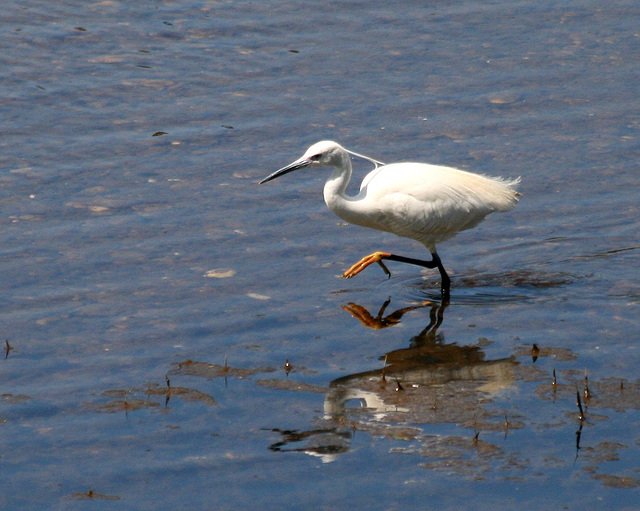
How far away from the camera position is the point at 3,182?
32.8 feet

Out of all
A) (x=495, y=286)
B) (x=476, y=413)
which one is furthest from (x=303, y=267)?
(x=476, y=413)

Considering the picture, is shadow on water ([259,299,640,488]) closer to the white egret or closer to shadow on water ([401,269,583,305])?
shadow on water ([401,269,583,305])

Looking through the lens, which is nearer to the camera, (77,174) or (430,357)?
(430,357)

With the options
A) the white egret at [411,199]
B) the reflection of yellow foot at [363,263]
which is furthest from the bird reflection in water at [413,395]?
the white egret at [411,199]

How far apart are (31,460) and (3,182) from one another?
4941 millimetres

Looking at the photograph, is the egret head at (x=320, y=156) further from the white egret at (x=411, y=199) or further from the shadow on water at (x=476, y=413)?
the shadow on water at (x=476, y=413)

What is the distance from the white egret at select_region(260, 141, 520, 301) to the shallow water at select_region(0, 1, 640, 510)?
0.46 meters

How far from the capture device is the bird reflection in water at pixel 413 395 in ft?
19.3

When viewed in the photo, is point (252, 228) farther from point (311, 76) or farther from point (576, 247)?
point (311, 76)

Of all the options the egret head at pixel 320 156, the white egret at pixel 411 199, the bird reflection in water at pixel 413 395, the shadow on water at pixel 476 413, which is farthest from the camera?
the white egret at pixel 411 199

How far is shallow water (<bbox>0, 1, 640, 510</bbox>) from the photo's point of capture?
221 inches

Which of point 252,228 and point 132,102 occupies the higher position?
point 132,102

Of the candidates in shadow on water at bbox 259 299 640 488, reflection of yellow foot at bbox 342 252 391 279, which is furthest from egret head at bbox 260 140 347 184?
shadow on water at bbox 259 299 640 488

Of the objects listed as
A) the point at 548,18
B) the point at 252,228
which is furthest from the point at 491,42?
the point at 252,228
